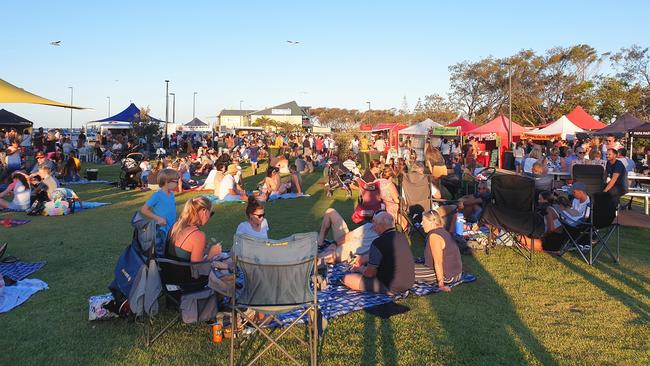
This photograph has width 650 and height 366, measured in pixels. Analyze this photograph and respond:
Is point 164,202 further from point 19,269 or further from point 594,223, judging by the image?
point 594,223

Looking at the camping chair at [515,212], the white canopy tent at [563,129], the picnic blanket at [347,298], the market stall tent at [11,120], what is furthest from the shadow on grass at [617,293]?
the market stall tent at [11,120]

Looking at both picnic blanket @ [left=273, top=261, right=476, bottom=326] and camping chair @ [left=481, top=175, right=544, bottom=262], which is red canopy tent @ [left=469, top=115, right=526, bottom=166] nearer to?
camping chair @ [left=481, top=175, right=544, bottom=262]

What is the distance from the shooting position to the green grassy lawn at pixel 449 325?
3.90 m

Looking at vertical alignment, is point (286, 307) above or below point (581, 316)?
above

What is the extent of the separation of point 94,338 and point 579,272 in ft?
18.0

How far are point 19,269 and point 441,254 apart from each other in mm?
5032

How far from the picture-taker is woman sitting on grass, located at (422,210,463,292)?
5.57 meters

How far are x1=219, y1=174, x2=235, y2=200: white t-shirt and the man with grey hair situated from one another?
24.4 feet

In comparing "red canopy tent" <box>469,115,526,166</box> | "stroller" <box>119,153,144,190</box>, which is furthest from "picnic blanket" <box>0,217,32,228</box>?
"red canopy tent" <box>469,115,526,166</box>

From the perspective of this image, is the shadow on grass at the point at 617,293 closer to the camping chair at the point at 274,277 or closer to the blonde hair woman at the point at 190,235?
the camping chair at the point at 274,277

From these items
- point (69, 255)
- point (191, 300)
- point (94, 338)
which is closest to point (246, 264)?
point (191, 300)

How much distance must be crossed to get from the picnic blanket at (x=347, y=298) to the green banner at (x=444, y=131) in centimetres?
2060

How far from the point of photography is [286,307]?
3.72 metres

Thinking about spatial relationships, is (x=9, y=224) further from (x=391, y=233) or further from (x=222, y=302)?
(x=391, y=233)
